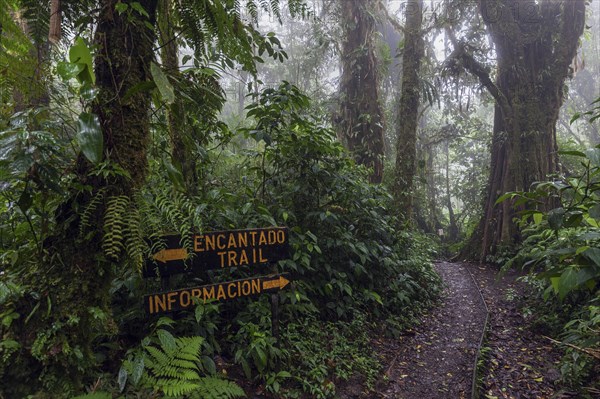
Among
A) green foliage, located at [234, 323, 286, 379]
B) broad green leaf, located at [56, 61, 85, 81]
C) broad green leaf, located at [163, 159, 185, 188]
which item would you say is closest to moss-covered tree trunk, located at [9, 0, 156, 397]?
broad green leaf, located at [163, 159, 185, 188]

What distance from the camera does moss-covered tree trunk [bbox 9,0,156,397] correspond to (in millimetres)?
2207

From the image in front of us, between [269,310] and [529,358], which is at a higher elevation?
[269,310]

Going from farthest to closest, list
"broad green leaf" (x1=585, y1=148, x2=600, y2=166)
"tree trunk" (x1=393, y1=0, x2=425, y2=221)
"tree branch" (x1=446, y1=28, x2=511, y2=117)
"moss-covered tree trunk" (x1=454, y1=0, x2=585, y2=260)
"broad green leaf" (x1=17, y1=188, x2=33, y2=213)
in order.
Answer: "tree branch" (x1=446, y1=28, x2=511, y2=117)
"moss-covered tree trunk" (x1=454, y1=0, x2=585, y2=260)
"tree trunk" (x1=393, y1=0, x2=425, y2=221)
"broad green leaf" (x1=585, y1=148, x2=600, y2=166)
"broad green leaf" (x1=17, y1=188, x2=33, y2=213)

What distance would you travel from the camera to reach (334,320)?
4852 millimetres

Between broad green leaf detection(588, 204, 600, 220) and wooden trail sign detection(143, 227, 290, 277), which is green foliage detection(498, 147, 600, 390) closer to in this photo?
broad green leaf detection(588, 204, 600, 220)

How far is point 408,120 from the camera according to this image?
876 centimetres

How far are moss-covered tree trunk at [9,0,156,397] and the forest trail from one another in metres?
2.71

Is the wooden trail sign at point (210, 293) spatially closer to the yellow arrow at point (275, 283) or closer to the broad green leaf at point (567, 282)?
the yellow arrow at point (275, 283)

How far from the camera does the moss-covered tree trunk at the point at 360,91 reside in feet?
32.9

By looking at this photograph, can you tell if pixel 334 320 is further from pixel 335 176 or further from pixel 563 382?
pixel 563 382

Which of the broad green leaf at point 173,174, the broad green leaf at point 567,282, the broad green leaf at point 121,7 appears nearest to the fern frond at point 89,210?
the broad green leaf at point 173,174

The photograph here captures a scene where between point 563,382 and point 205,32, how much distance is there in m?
4.60

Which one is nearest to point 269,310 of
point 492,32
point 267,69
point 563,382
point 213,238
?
point 213,238

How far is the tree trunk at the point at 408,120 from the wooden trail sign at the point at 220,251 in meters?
5.14
